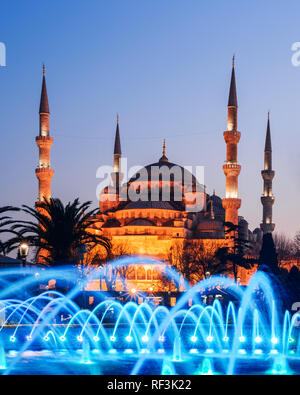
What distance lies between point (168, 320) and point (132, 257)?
120 feet

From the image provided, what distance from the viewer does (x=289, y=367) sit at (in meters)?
14.8

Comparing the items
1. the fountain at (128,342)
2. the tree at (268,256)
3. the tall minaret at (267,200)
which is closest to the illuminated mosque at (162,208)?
the tall minaret at (267,200)

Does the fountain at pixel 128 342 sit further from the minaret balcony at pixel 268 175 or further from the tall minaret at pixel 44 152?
the minaret balcony at pixel 268 175

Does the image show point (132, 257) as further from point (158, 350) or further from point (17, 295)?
point (158, 350)

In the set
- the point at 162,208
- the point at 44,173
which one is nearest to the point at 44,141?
the point at 44,173

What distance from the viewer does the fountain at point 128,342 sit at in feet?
47.4

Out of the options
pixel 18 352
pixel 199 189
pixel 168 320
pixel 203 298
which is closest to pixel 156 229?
pixel 199 189

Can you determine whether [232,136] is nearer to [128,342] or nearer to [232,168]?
[232,168]

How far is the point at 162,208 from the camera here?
238 ft

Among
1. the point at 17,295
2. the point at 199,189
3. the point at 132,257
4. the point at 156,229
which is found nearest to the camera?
the point at 17,295

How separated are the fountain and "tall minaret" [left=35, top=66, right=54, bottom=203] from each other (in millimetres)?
27697

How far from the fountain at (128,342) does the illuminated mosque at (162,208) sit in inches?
1127

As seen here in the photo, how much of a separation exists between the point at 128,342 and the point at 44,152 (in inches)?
1608
